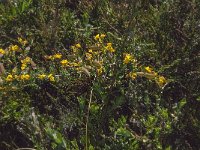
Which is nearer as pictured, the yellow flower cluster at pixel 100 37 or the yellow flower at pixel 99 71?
the yellow flower at pixel 99 71

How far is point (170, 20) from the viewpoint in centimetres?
293

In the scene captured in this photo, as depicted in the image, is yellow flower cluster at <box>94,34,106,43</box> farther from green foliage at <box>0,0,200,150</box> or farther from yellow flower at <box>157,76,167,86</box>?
yellow flower at <box>157,76,167,86</box>

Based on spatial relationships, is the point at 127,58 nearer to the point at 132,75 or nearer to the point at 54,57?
the point at 132,75

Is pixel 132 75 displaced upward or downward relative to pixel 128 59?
downward

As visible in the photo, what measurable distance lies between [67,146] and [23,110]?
0.41m

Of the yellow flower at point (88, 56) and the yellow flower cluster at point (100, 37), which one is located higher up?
the yellow flower cluster at point (100, 37)

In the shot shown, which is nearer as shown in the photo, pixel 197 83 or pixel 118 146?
pixel 118 146

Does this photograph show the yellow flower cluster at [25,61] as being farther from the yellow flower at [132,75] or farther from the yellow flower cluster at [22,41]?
the yellow flower at [132,75]

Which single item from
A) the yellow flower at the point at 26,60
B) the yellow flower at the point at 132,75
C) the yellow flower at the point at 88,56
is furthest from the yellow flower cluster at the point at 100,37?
the yellow flower at the point at 26,60

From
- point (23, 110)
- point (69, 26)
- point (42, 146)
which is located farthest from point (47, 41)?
point (42, 146)

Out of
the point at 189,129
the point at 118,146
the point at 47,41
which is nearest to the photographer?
the point at 118,146

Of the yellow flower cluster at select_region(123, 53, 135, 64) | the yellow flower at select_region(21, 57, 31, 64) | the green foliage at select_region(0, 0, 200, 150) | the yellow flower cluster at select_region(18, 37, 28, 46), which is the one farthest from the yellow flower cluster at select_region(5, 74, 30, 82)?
the yellow flower cluster at select_region(123, 53, 135, 64)

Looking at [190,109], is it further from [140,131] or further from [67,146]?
[67,146]

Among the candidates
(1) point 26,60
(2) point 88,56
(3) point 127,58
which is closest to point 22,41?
(1) point 26,60
